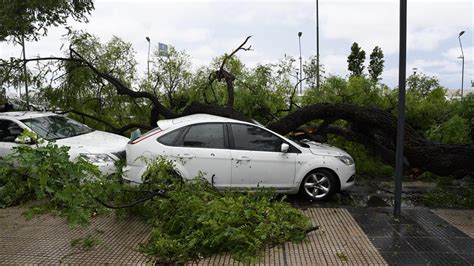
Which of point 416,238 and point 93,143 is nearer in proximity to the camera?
point 416,238

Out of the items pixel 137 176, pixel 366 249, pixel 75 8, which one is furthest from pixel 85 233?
pixel 75 8

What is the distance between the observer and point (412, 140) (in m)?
7.77

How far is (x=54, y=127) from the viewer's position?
881 centimetres

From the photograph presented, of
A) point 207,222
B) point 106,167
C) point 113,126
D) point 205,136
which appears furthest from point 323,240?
point 113,126

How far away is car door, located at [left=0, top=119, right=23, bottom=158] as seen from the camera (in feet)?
27.3

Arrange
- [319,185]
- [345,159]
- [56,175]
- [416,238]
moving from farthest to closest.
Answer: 1. [345,159]
2. [319,185]
3. [416,238]
4. [56,175]

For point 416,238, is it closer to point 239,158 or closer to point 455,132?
point 239,158

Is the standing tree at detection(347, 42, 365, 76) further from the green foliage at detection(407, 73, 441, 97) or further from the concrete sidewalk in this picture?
the concrete sidewalk

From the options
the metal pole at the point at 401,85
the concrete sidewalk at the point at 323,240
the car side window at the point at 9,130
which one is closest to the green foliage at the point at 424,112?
the concrete sidewalk at the point at 323,240

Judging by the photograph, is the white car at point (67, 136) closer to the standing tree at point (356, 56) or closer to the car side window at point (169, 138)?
the car side window at point (169, 138)

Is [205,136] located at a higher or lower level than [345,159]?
higher

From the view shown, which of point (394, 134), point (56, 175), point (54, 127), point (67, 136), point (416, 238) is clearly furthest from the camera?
point (54, 127)

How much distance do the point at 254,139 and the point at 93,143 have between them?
3.23m

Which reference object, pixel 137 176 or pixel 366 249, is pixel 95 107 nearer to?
pixel 137 176
